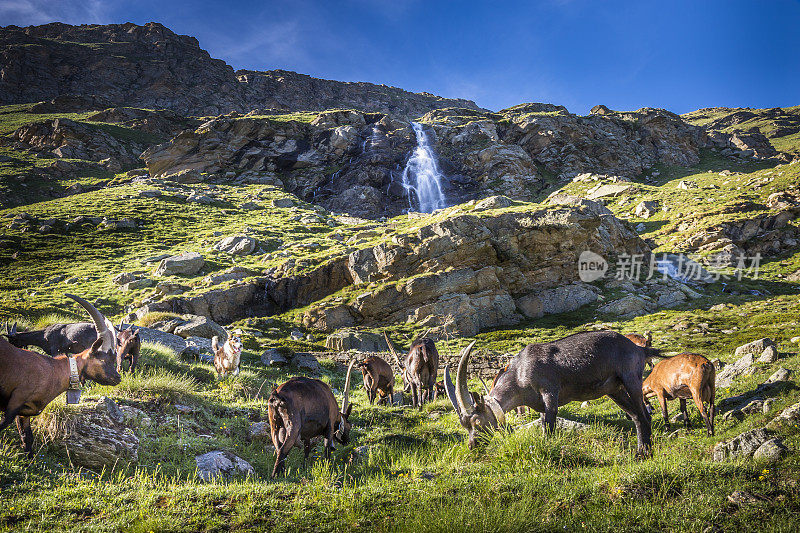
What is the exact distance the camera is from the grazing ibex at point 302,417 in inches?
287

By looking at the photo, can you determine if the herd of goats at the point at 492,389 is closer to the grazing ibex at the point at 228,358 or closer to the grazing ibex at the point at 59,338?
the grazing ibex at the point at 59,338

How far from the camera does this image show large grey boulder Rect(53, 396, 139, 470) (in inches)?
251

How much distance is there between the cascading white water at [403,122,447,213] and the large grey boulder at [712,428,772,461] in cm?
7417

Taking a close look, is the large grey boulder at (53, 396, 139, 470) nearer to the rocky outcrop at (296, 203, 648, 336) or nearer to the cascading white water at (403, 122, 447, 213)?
the rocky outcrop at (296, 203, 648, 336)

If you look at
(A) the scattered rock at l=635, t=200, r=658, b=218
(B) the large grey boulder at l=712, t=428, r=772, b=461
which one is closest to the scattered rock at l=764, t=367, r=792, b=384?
(B) the large grey boulder at l=712, t=428, r=772, b=461

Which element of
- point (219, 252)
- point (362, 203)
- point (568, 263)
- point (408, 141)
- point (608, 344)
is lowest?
point (608, 344)

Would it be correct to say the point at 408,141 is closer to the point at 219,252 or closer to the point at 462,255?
the point at 219,252

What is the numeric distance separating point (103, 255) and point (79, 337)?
4609cm

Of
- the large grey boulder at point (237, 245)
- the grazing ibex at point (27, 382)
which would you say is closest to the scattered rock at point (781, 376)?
the grazing ibex at point (27, 382)

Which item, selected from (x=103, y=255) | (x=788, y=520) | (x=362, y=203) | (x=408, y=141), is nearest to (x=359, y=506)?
(x=788, y=520)

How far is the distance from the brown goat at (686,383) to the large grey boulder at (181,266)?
43148 mm

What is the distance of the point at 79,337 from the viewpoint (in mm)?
12906

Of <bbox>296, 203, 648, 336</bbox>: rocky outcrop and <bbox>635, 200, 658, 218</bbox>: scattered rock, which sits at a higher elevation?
<bbox>635, 200, 658, 218</bbox>: scattered rock

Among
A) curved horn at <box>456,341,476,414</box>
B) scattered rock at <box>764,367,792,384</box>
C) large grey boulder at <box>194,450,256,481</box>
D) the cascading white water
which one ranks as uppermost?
the cascading white water
